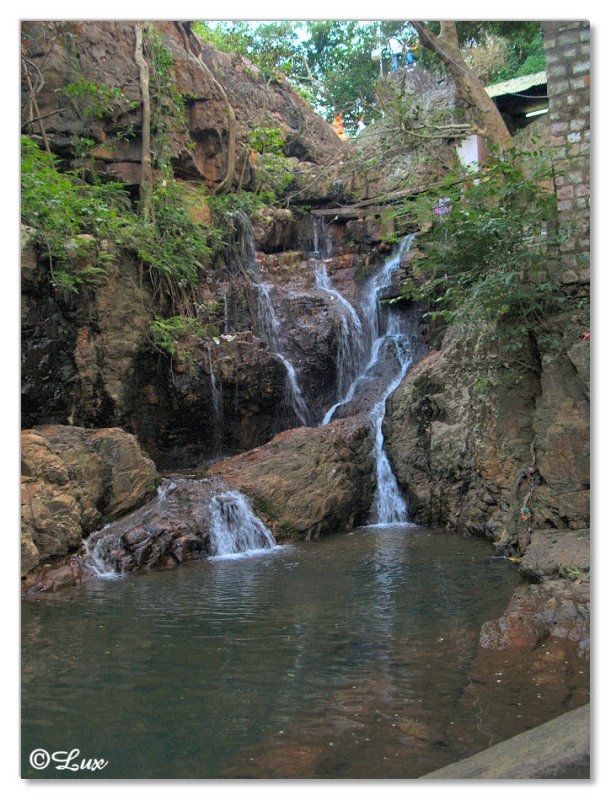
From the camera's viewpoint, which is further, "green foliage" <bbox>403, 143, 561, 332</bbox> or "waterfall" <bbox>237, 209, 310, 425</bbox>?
"waterfall" <bbox>237, 209, 310, 425</bbox>

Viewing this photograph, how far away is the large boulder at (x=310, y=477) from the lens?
750 cm

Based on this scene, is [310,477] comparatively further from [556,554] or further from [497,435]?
[556,554]

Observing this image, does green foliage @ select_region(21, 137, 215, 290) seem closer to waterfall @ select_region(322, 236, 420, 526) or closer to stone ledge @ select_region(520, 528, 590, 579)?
waterfall @ select_region(322, 236, 420, 526)

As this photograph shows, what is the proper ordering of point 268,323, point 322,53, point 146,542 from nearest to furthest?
1. point 146,542
2. point 322,53
3. point 268,323

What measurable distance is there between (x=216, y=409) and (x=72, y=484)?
3237mm

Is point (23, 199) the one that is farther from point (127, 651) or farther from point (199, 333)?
point (127, 651)

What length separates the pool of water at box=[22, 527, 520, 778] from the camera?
2887mm

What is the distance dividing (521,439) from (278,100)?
8931mm

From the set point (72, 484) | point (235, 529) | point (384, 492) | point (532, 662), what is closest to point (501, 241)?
point (384, 492)

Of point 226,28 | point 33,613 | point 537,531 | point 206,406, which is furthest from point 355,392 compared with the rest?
point 33,613

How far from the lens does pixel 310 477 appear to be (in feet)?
25.8

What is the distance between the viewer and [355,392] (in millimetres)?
10070
